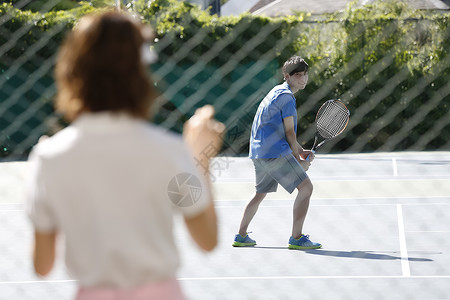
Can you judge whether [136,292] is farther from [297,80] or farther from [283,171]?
[297,80]

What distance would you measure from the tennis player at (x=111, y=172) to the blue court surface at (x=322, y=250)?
37 cm

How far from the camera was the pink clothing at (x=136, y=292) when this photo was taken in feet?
6.01

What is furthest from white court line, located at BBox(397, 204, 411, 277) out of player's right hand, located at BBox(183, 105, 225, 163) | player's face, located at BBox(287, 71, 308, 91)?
player's right hand, located at BBox(183, 105, 225, 163)

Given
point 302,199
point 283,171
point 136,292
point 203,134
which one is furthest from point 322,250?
point 136,292

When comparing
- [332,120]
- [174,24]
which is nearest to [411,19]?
[174,24]

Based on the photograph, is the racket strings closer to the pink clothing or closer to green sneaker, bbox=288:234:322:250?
green sneaker, bbox=288:234:322:250

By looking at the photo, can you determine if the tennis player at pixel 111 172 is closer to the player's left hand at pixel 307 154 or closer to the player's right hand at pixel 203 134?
the player's right hand at pixel 203 134

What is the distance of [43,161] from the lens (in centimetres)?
183

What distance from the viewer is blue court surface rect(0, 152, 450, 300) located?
15.6 ft

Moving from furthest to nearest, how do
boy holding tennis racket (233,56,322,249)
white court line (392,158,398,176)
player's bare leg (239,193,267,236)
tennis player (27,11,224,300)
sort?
white court line (392,158,398,176) → player's bare leg (239,193,267,236) → boy holding tennis racket (233,56,322,249) → tennis player (27,11,224,300)

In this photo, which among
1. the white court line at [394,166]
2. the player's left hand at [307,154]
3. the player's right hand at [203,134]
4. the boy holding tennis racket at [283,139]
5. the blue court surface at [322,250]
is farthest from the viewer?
the white court line at [394,166]

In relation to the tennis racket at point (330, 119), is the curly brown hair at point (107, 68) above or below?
above

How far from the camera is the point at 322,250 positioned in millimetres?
5887

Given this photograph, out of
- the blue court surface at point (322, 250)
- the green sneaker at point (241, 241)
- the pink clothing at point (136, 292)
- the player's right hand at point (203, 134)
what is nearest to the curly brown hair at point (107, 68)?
the player's right hand at point (203, 134)
